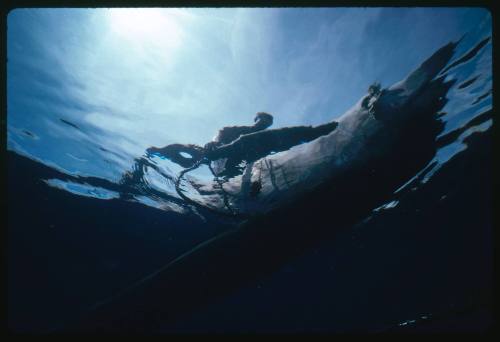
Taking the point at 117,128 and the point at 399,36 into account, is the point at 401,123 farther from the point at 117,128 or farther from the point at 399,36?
the point at 117,128

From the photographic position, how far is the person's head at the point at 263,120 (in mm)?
7223

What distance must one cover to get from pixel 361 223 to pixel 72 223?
11.9 metres

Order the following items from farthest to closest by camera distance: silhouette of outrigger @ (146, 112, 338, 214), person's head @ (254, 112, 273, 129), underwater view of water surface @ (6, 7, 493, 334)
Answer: silhouette of outrigger @ (146, 112, 338, 214), person's head @ (254, 112, 273, 129), underwater view of water surface @ (6, 7, 493, 334)

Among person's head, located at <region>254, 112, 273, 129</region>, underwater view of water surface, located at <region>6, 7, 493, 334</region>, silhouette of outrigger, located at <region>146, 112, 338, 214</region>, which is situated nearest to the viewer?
underwater view of water surface, located at <region>6, 7, 493, 334</region>

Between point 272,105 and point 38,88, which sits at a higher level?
point 38,88

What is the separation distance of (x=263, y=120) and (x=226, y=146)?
1.42 metres

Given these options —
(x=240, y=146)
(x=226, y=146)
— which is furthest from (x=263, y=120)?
(x=226, y=146)

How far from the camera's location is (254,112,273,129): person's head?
7.22 meters

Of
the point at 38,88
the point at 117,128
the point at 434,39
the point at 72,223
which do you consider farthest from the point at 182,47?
the point at 72,223

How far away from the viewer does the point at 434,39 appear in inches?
228

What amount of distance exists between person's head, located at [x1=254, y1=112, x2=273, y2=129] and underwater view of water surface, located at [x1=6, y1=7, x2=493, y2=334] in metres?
0.04

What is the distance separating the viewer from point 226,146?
7.81 m

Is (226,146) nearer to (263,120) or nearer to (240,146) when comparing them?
(240,146)

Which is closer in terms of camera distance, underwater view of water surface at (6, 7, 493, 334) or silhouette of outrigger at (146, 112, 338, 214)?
underwater view of water surface at (6, 7, 493, 334)
